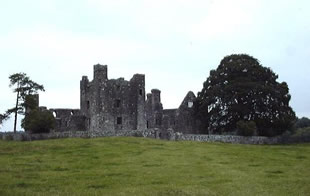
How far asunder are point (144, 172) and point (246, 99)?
49471 millimetres

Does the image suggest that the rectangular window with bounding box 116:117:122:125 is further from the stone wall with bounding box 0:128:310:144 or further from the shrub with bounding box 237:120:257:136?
the shrub with bounding box 237:120:257:136

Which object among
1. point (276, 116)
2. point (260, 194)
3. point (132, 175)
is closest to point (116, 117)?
point (276, 116)

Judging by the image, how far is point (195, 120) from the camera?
82.4 meters

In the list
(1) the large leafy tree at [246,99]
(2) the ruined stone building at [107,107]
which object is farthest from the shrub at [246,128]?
(2) the ruined stone building at [107,107]

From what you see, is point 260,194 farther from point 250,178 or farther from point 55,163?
point 55,163

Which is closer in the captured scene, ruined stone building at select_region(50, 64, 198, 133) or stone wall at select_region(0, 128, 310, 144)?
stone wall at select_region(0, 128, 310, 144)

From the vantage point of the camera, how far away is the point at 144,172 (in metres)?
27.8

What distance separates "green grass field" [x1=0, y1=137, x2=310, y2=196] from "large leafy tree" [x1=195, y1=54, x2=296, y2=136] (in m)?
33.1

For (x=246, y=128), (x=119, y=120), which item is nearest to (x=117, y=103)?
(x=119, y=120)

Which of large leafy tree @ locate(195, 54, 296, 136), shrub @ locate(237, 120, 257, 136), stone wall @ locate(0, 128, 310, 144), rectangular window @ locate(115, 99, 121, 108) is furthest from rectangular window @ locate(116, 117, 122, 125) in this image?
shrub @ locate(237, 120, 257, 136)

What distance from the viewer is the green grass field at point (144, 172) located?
22.4 m

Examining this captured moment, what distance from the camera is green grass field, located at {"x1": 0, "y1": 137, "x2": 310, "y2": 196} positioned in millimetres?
22422

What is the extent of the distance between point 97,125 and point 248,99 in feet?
87.3

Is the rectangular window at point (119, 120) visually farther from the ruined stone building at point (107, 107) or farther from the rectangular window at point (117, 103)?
the rectangular window at point (117, 103)
